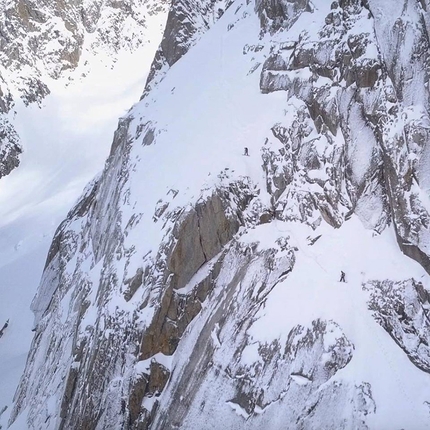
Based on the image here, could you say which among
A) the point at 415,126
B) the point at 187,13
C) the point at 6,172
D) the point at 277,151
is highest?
the point at 6,172

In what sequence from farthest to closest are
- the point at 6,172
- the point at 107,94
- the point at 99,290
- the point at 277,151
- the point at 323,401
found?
the point at 107,94 → the point at 6,172 → the point at 99,290 → the point at 277,151 → the point at 323,401

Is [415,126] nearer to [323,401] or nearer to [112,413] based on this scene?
[323,401]

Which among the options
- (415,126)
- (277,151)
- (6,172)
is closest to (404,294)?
(415,126)

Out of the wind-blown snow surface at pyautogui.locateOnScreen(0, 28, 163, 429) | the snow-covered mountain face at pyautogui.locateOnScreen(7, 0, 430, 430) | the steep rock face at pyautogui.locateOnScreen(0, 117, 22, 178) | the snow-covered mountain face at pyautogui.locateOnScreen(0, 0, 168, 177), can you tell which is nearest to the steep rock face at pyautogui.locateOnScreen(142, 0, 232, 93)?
the snow-covered mountain face at pyautogui.locateOnScreen(7, 0, 430, 430)

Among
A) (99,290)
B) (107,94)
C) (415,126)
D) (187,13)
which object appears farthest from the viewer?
(107,94)

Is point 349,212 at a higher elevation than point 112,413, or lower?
higher

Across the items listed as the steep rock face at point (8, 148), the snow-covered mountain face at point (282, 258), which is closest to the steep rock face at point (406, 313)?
the snow-covered mountain face at point (282, 258)

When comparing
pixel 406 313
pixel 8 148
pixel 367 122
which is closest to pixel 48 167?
pixel 8 148
